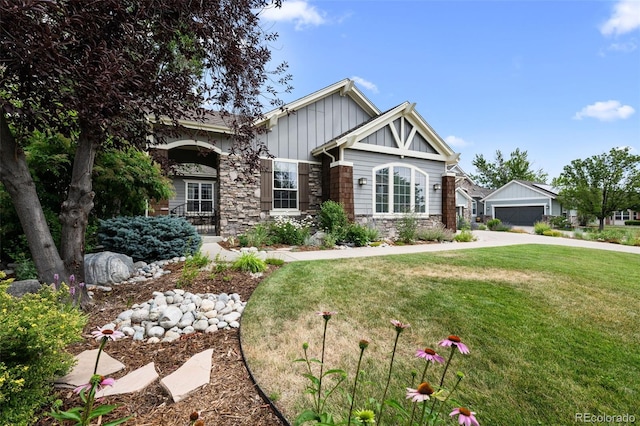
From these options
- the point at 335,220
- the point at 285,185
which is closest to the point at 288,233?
the point at 335,220

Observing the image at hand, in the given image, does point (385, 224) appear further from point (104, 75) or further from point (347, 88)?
point (104, 75)

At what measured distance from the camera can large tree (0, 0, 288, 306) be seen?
7.04ft

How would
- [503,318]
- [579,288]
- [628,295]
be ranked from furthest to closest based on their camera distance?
[579,288], [628,295], [503,318]

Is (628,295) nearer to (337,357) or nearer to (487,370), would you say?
(487,370)

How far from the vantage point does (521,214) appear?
27156 millimetres

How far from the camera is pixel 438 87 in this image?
37.3ft

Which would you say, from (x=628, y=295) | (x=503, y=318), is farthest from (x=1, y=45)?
(x=628, y=295)

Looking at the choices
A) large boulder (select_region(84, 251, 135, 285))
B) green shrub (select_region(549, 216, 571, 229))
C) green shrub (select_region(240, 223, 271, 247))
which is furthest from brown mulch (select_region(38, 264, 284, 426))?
green shrub (select_region(549, 216, 571, 229))

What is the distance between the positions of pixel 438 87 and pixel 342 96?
12.5 ft

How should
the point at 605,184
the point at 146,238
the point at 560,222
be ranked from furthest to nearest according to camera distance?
the point at 560,222 < the point at 605,184 < the point at 146,238

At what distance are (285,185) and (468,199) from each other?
20.0 metres

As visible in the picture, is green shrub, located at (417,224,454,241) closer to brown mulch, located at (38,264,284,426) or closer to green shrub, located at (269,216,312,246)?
green shrub, located at (269,216,312,246)

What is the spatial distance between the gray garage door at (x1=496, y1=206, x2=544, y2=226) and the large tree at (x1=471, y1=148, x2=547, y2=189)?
1504 cm

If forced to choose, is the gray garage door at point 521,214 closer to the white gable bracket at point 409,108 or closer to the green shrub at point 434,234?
the green shrub at point 434,234
